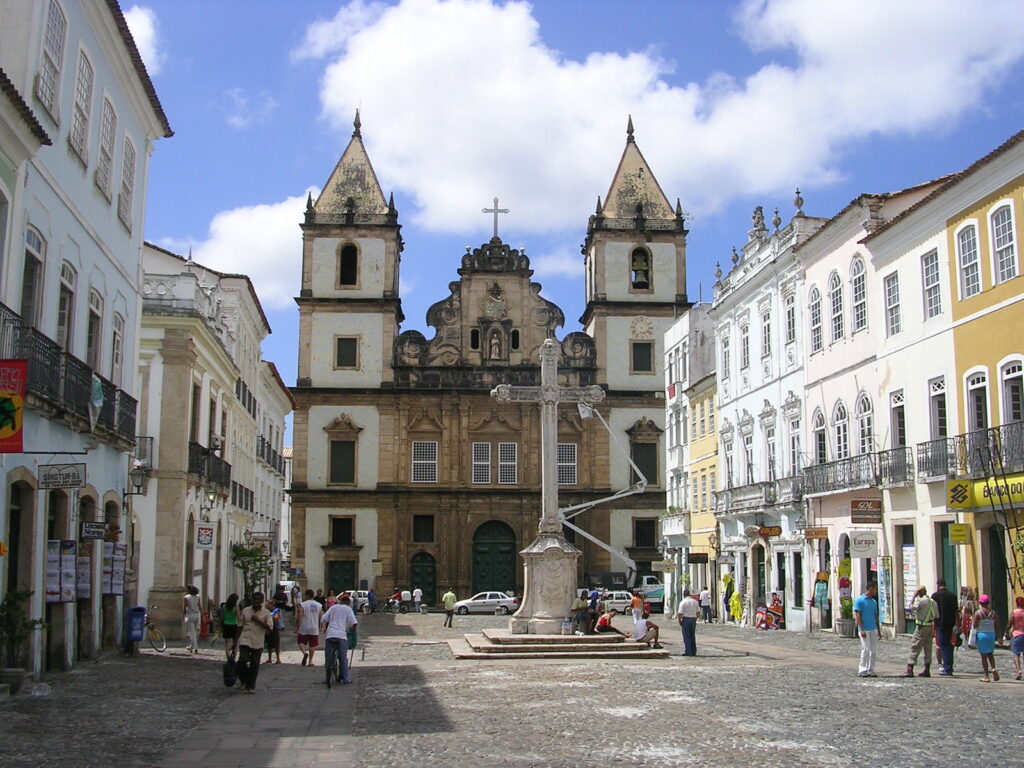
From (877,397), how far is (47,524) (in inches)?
768

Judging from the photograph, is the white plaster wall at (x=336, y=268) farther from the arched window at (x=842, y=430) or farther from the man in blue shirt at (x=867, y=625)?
the man in blue shirt at (x=867, y=625)

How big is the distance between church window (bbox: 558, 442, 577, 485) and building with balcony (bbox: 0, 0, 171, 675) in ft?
118

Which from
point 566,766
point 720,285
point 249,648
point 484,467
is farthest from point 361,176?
point 566,766

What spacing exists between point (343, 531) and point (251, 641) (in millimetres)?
40785

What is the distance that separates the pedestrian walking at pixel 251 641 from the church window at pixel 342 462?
4089 cm

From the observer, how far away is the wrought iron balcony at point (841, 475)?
2884 centimetres

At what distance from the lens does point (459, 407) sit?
58125mm

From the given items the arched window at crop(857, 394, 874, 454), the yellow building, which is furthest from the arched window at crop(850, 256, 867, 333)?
the yellow building

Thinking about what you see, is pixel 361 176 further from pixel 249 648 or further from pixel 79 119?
pixel 249 648

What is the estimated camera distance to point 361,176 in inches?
2421

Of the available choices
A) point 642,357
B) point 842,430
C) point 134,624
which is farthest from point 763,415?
point 642,357

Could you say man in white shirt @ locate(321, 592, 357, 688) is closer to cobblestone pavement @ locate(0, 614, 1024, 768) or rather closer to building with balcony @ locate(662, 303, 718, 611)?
cobblestone pavement @ locate(0, 614, 1024, 768)

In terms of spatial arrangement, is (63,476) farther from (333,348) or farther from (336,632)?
(333,348)

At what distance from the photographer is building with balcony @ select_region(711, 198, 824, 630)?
34.3 metres
